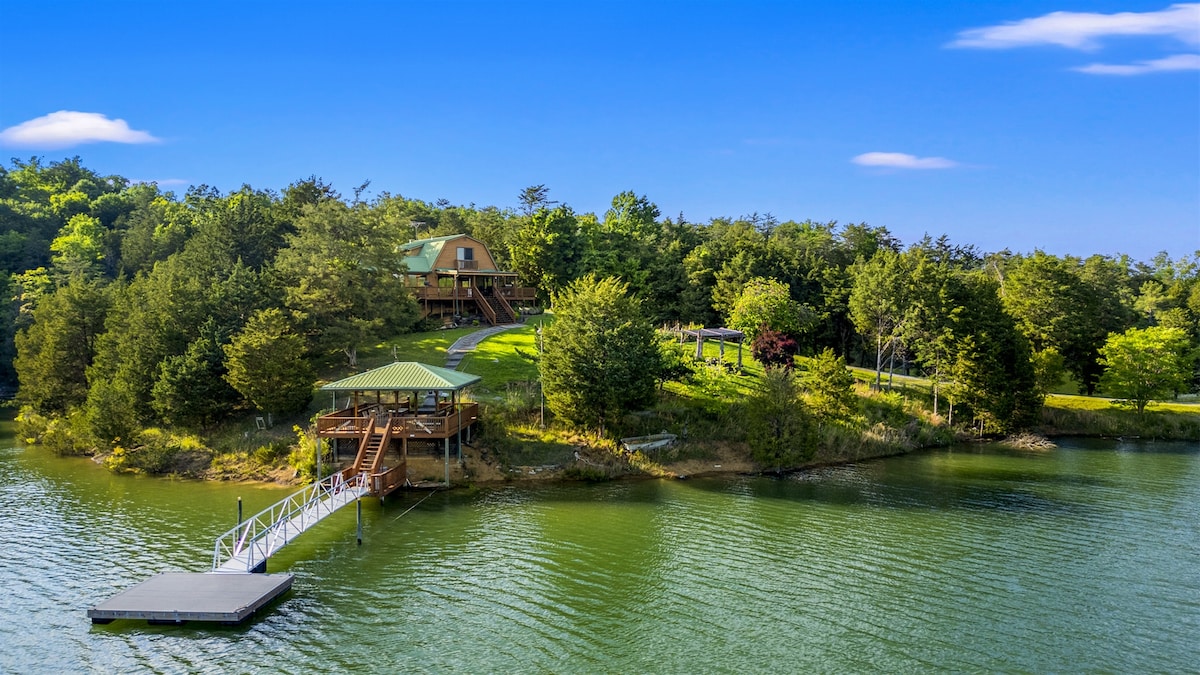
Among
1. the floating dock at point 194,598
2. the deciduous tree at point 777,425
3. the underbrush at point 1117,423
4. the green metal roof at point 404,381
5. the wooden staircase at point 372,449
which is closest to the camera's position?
the floating dock at point 194,598

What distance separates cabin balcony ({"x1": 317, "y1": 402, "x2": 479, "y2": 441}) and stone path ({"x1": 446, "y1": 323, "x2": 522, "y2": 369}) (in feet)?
36.8

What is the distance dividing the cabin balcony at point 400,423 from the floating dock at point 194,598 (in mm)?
11407

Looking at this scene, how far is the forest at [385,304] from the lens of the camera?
130ft

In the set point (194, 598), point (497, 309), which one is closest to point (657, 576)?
point (194, 598)

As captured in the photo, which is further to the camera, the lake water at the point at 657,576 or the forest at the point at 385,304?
the forest at the point at 385,304

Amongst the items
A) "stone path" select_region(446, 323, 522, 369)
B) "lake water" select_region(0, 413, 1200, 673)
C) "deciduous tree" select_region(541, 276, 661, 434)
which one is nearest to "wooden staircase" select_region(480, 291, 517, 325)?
"stone path" select_region(446, 323, 522, 369)

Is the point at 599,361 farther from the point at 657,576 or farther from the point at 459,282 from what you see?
the point at 459,282

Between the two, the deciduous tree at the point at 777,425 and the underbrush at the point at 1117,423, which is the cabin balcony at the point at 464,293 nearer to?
the deciduous tree at the point at 777,425

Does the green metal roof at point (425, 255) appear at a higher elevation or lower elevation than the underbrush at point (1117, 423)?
higher

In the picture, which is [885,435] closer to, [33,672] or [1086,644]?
[1086,644]

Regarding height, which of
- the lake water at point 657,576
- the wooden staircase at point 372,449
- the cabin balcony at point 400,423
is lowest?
the lake water at point 657,576

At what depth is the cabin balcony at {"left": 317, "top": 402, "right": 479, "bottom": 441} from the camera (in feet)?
107

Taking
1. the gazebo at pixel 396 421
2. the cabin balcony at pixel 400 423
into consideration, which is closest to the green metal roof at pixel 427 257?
the gazebo at pixel 396 421

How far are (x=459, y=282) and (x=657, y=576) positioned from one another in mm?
→ 43966
